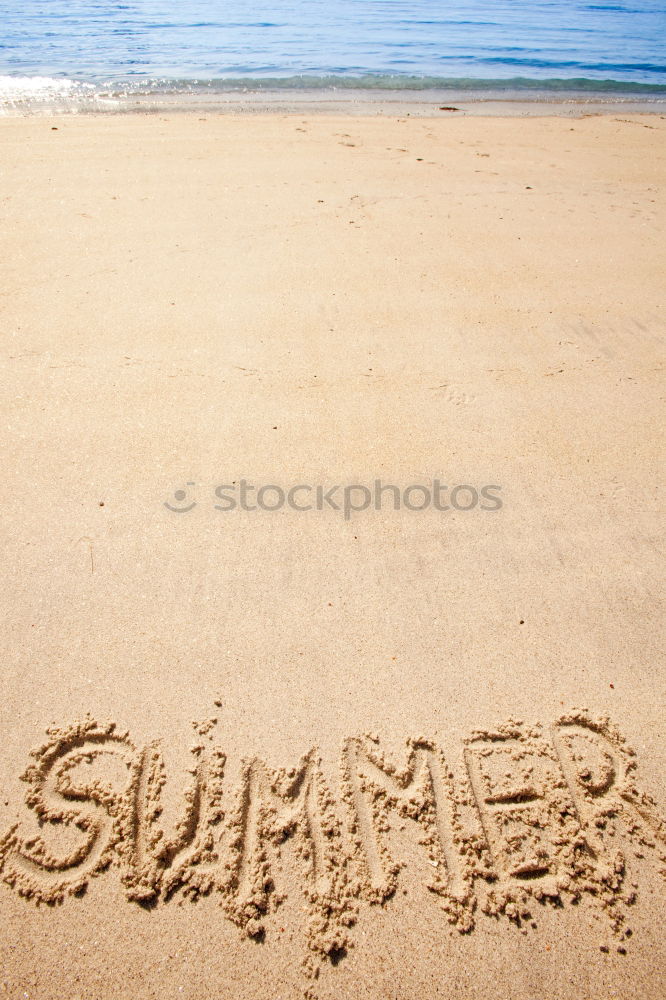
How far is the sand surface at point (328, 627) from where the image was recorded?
1.26 meters

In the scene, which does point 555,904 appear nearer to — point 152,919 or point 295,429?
point 152,919

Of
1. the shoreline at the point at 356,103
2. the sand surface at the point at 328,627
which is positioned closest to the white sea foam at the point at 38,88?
the shoreline at the point at 356,103

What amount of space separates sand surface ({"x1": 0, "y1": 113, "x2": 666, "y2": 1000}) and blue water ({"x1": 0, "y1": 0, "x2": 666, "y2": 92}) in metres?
8.17

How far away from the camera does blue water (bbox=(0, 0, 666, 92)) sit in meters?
9.48

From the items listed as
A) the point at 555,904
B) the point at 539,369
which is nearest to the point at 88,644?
the point at 555,904

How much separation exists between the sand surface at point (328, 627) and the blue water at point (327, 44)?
817 centimetres

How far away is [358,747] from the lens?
4.94ft

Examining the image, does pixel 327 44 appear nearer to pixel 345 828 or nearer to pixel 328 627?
pixel 328 627

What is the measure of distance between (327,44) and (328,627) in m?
14.8

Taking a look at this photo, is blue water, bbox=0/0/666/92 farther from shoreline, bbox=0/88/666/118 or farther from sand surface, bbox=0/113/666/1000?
sand surface, bbox=0/113/666/1000

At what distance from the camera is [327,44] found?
12.2m

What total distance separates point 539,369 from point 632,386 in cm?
44

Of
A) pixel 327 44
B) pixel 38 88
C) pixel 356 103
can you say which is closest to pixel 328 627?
pixel 356 103

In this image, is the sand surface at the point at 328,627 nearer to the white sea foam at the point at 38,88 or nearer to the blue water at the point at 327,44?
the white sea foam at the point at 38,88
